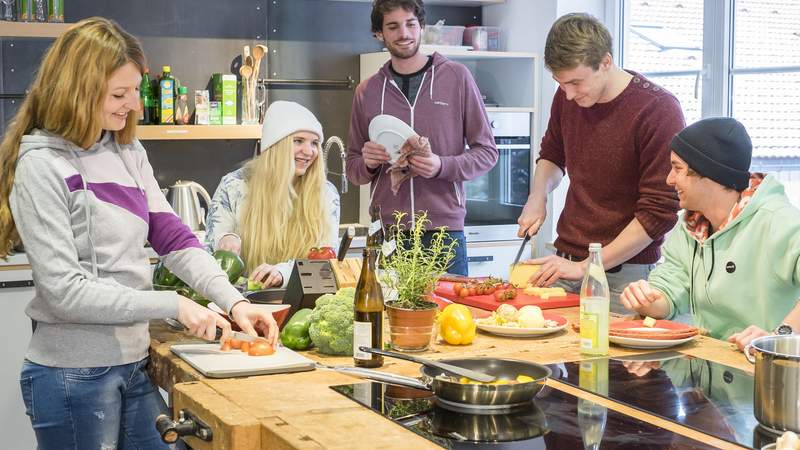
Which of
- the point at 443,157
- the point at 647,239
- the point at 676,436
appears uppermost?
the point at 443,157

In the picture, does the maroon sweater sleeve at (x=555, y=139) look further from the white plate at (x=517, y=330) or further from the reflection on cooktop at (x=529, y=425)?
the reflection on cooktop at (x=529, y=425)

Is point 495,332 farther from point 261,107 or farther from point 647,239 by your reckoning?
point 261,107

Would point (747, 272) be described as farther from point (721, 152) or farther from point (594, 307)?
point (594, 307)

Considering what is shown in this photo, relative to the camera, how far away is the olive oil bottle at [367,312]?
7.06 feet

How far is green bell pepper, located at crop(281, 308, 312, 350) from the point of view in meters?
2.35

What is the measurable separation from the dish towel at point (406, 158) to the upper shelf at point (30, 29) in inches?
67.7

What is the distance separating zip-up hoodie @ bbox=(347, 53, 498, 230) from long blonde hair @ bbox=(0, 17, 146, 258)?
192 cm

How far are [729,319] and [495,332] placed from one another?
668 mm

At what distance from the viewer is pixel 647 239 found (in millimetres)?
3178

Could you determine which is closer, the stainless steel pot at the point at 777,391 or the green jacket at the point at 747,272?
the stainless steel pot at the point at 777,391

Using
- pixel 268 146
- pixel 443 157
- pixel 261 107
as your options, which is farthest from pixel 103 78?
pixel 261 107

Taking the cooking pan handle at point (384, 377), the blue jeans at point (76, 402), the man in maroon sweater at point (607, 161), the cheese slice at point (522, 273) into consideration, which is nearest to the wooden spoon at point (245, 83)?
the man in maroon sweater at point (607, 161)

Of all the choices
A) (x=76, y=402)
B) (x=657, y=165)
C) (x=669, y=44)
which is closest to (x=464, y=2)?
(x=669, y=44)

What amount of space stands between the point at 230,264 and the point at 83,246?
2.24 feet
